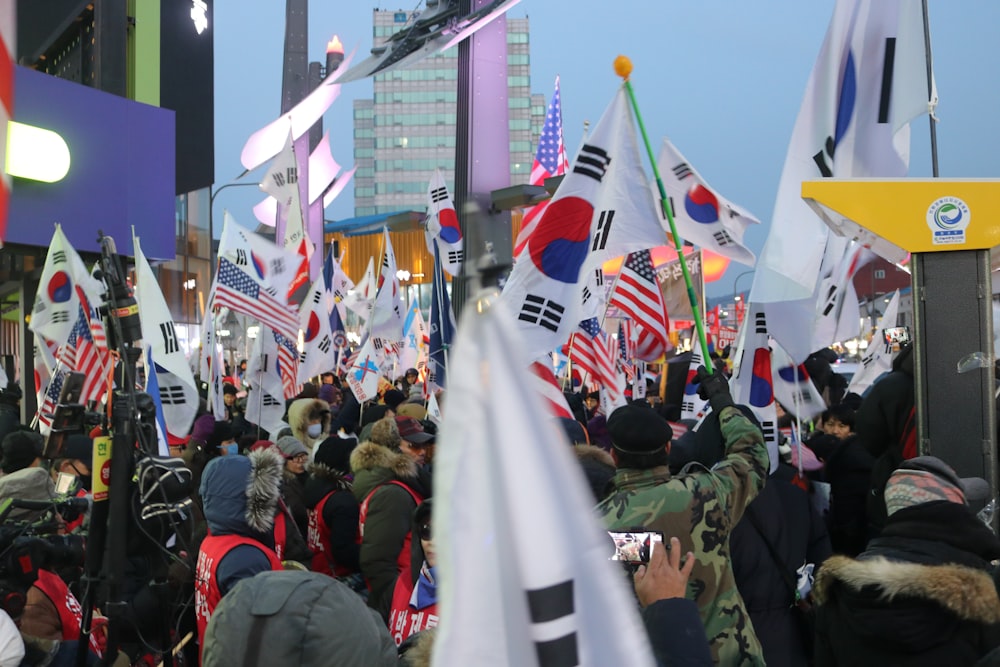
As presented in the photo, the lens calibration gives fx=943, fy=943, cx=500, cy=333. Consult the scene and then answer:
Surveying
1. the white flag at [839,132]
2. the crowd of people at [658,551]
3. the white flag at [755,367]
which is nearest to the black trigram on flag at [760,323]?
the white flag at [755,367]

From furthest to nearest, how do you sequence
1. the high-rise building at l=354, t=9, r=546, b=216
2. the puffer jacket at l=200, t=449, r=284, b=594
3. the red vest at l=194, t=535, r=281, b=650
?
the high-rise building at l=354, t=9, r=546, b=216 → the puffer jacket at l=200, t=449, r=284, b=594 → the red vest at l=194, t=535, r=281, b=650

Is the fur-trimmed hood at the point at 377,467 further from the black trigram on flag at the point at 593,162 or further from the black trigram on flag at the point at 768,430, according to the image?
the black trigram on flag at the point at 768,430

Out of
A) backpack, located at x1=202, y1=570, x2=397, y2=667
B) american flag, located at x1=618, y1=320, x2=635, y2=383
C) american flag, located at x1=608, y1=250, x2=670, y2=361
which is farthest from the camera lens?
american flag, located at x1=618, y1=320, x2=635, y2=383

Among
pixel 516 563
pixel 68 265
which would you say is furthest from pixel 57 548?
pixel 68 265

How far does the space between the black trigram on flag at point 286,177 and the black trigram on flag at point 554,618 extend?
1380cm

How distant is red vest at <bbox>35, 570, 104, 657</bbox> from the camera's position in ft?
13.6

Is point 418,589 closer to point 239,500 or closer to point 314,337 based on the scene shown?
point 239,500

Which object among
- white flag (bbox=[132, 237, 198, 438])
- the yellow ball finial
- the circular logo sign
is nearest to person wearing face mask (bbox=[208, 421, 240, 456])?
white flag (bbox=[132, 237, 198, 438])

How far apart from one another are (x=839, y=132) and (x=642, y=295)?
193 cm

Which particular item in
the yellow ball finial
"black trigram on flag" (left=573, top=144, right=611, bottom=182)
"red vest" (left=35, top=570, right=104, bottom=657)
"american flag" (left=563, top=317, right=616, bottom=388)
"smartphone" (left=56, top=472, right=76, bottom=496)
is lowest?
"red vest" (left=35, top=570, right=104, bottom=657)

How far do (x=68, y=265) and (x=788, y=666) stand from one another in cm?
898

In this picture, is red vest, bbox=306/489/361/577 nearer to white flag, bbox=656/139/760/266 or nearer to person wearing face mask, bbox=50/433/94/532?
person wearing face mask, bbox=50/433/94/532

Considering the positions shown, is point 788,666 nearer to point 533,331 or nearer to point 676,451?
point 676,451

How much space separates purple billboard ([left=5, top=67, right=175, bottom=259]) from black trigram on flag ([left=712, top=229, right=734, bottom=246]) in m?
10.2
